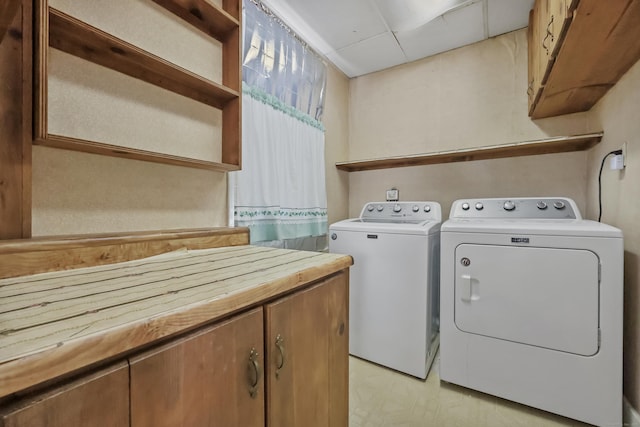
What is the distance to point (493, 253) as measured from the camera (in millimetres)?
1492

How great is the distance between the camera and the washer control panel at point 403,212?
2.18 meters

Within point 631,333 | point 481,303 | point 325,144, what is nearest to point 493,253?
point 481,303

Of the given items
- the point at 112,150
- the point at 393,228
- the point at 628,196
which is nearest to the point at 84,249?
the point at 112,150

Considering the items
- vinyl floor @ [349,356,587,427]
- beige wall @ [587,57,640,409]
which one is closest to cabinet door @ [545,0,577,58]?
beige wall @ [587,57,640,409]

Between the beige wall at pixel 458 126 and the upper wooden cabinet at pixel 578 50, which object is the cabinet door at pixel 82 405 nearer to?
the upper wooden cabinet at pixel 578 50

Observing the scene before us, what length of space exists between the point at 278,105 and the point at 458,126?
1.54 m

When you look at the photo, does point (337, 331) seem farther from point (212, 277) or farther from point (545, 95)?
point (545, 95)

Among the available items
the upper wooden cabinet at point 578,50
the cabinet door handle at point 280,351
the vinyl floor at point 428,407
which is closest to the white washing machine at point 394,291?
the vinyl floor at point 428,407

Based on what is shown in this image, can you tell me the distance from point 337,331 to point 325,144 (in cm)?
183

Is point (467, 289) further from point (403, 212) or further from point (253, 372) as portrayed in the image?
point (253, 372)

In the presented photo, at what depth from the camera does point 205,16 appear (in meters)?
1.37

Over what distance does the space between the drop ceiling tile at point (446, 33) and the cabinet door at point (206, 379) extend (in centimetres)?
233

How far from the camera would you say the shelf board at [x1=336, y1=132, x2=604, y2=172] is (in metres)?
1.78

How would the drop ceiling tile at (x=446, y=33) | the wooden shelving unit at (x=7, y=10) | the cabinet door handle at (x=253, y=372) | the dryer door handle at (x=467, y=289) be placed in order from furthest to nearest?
the drop ceiling tile at (x=446, y=33) < the dryer door handle at (x=467, y=289) < the cabinet door handle at (x=253, y=372) < the wooden shelving unit at (x=7, y=10)
